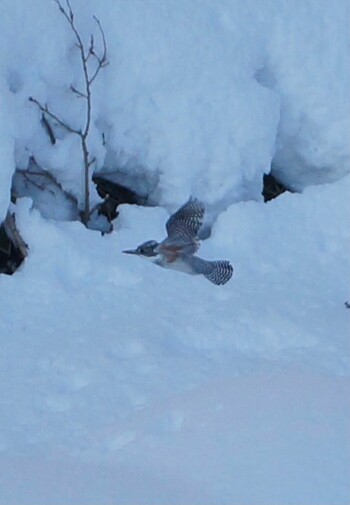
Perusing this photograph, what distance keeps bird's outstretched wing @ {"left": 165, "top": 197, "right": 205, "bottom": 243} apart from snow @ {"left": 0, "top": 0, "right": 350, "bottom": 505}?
270 mm

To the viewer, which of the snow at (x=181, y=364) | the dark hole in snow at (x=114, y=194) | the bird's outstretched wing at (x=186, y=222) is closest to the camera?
the snow at (x=181, y=364)

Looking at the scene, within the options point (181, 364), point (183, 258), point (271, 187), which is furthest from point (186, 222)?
point (271, 187)

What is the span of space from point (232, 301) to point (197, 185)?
900 millimetres

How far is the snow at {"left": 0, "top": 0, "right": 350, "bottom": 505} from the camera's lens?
13.7 feet

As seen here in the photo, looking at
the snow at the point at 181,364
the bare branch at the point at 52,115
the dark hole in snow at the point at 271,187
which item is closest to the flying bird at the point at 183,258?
the snow at the point at 181,364

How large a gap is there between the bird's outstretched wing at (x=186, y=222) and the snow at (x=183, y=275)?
0.27 meters

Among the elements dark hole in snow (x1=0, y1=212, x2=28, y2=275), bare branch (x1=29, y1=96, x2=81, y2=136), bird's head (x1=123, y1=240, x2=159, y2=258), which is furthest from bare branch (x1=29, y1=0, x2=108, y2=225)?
bird's head (x1=123, y1=240, x2=159, y2=258)

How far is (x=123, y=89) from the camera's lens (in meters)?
5.96

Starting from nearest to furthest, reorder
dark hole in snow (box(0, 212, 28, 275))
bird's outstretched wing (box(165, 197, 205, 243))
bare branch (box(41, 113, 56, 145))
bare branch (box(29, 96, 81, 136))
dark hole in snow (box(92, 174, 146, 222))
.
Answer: bird's outstretched wing (box(165, 197, 205, 243)) → dark hole in snow (box(0, 212, 28, 275)) → bare branch (box(29, 96, 81, 136)) → bare branch (box(41, 113, 56, 145)) → dark hole in snow (box(92, 174, 146, 222))

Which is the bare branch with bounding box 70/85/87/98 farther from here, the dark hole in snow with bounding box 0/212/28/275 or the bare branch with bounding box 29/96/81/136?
the dark hole in snow with bounding box 0/212/28/275

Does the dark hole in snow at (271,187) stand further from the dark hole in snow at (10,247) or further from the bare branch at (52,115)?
the dark hole in snow at (10,247)

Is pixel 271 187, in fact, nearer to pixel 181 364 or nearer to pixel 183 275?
pixel 183 275

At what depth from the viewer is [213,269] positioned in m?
5.18

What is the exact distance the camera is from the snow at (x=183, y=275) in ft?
13.7
